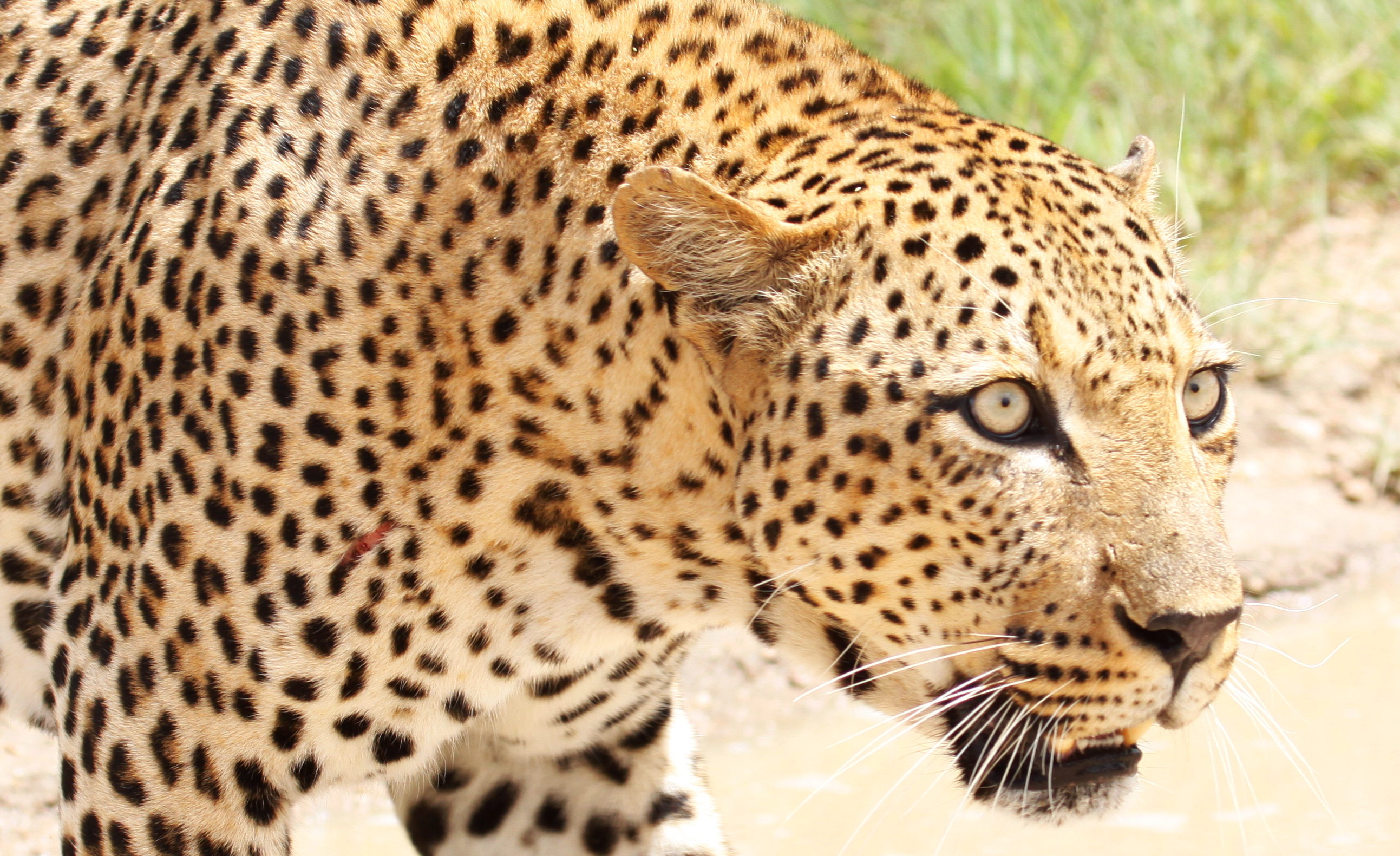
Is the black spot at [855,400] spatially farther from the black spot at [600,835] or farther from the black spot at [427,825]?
the black spot at [427,825]

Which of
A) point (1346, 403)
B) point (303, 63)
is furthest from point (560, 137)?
point (1346, 403)

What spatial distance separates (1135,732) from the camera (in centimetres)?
377

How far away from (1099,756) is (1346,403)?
4.95 meters

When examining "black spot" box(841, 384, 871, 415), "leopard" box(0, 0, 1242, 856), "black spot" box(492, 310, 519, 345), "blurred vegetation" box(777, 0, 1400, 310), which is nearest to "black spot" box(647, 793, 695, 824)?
"leopard" box(0, 0, 1242, 856)

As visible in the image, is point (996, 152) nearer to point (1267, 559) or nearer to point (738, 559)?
point (738, 559)

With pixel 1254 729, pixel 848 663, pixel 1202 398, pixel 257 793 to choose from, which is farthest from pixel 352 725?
pixel 1254 729

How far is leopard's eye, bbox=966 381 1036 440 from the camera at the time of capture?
3557mm

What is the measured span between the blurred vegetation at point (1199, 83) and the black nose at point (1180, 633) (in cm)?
584

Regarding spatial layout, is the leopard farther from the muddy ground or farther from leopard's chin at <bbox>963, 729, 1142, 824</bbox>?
the muddy ground

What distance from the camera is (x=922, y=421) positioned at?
3590 mm

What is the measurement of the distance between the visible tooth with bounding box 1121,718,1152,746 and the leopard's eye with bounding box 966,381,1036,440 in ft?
2.05

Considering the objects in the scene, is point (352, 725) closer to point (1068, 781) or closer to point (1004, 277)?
point (1068, 781)

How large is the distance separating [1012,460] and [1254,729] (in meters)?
3.78

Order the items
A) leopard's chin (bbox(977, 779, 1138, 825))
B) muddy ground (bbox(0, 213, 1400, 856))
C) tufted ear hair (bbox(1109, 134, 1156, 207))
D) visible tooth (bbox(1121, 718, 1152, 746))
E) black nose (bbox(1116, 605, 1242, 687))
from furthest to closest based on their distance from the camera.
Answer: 1. muddy ground (bbox(0, 213, 1400, 856))
2. tufted ear hair (bbox(1109, 134, 1156, 207))
3. leopard's chin (bbox(977, 779, 1138, 825))
4. visible tooth (bbox(1121, 718, 1152, 746))
5. black nose (bbox(1116, 605, 1242, 687))
